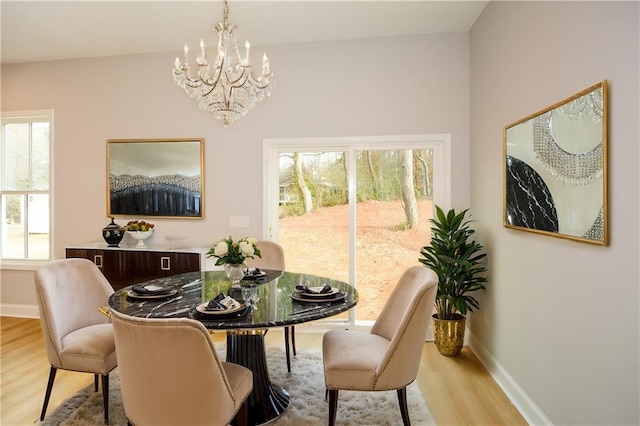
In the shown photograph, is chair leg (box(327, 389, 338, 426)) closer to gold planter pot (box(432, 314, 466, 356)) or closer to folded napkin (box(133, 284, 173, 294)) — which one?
folded napkin (box(133, 284, 173, 294))

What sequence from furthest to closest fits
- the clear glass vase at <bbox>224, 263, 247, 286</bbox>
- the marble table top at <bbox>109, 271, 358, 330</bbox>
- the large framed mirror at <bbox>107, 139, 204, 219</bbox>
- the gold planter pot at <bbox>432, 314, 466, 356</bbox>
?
1. the large framed mirror at <bbox>107, 139, 204, 219</bbox>
2. the gold planter pot at <bbox>432, 314, 466, 356</bbox>
3. the clear glass vase at <bbox>224, 263, 247, 286</bbox>
4. the marble table top at <bbox>109, 271, 358, 330</bbox>

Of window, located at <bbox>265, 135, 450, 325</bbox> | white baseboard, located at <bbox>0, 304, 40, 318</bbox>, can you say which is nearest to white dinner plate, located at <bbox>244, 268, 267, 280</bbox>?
window, located at <bbox>265, 135, 450, 325</bbox>

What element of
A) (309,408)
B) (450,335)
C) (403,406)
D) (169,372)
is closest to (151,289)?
(169,372)

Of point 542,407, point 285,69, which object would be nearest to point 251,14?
point 285,69

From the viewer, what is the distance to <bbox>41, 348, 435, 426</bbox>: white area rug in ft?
7.52

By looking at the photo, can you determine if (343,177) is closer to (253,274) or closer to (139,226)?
(253,274)

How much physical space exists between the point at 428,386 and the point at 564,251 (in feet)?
4.60

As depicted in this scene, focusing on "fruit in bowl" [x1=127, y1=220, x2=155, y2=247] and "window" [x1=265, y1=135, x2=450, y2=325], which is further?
"fruit in bowl" [x1=127, y1=220, x2=155, y2=247]

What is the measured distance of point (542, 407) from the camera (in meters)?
2.22

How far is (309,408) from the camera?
7.93 feet

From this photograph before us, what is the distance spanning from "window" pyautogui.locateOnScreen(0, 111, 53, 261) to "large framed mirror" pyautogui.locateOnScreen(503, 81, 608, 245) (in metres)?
4.86

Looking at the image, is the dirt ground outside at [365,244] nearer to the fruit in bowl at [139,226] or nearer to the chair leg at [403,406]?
the fruit in bowl at [139,226]

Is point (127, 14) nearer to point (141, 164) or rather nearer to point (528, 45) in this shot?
point (141, 164)

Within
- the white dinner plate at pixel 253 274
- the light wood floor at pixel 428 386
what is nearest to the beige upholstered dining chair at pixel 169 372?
the white dinner plate at pixel 253 274
